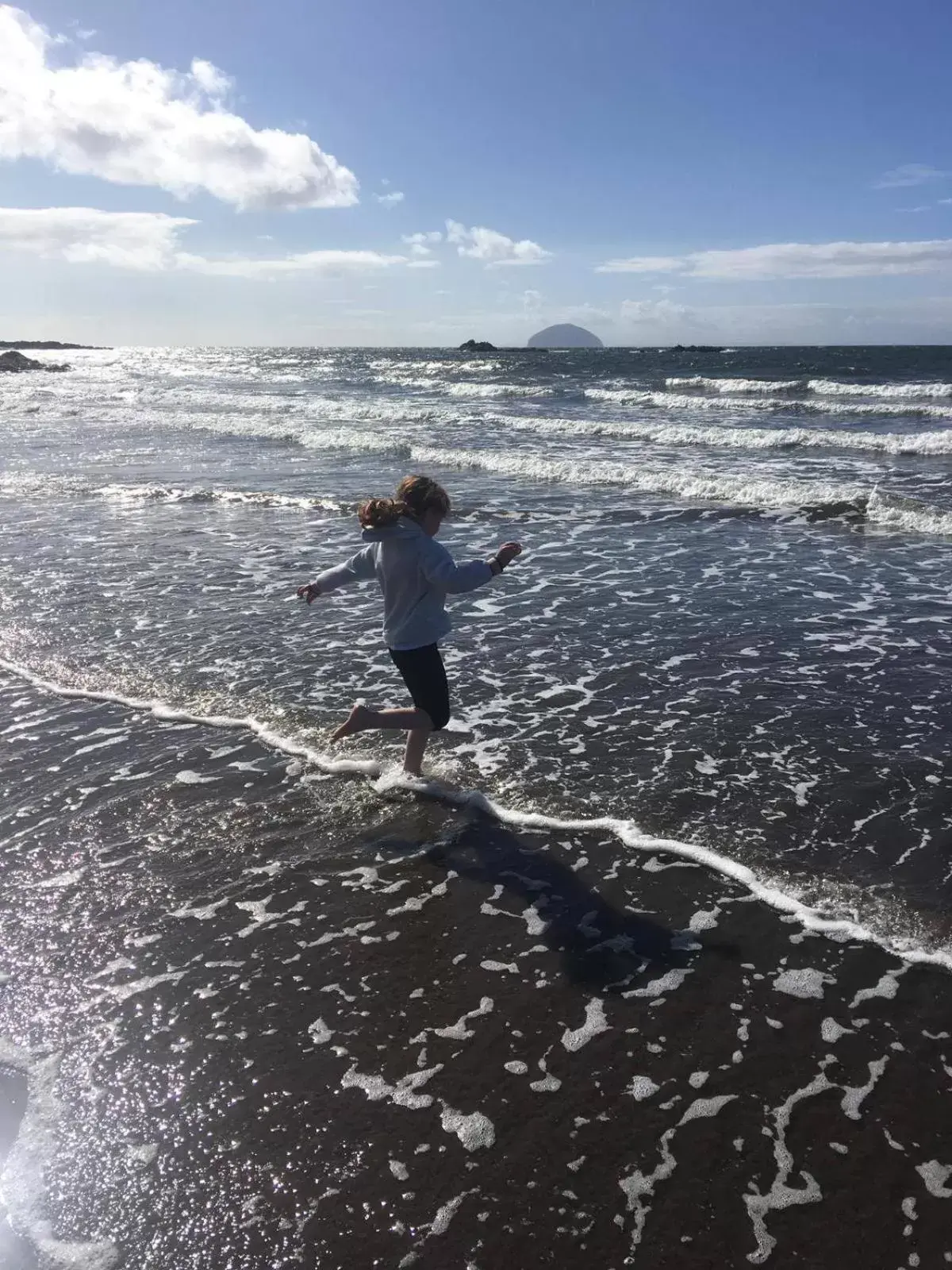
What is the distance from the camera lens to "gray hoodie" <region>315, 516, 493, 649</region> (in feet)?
17.1

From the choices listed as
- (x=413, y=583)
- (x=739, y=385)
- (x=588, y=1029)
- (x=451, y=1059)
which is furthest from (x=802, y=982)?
(x=739, y=385)

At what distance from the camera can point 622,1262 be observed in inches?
107

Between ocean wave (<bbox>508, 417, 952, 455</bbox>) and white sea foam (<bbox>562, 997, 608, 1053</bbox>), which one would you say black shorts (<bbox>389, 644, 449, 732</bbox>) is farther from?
ocean wave (<bbox>508, 417, 952, 455</bbox>)

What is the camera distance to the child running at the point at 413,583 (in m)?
5.20

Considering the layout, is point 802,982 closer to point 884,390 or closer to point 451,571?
point 451,571

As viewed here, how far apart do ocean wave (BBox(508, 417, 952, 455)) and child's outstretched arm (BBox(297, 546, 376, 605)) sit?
21.1m

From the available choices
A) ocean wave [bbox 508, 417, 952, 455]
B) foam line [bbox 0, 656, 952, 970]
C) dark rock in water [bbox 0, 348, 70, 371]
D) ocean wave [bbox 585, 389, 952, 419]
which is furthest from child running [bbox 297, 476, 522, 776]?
dark rock in water [bbox 0, 348, 70, 371]

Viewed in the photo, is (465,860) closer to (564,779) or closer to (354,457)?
(564,779)

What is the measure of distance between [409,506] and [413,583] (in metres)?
0.48

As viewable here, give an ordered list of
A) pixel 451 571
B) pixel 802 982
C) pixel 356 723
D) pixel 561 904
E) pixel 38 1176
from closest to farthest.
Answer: pixel 38 1176 → pixel 802 982 → pixel 561 904 → pixel 451 571 → pixel 356 723

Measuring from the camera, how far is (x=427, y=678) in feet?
18.3

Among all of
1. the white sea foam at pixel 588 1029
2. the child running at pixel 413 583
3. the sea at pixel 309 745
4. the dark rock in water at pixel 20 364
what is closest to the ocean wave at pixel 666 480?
the sea at pixel 309 745

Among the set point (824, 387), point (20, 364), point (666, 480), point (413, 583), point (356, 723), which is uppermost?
point (20, 364)

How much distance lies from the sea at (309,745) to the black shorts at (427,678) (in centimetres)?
49
